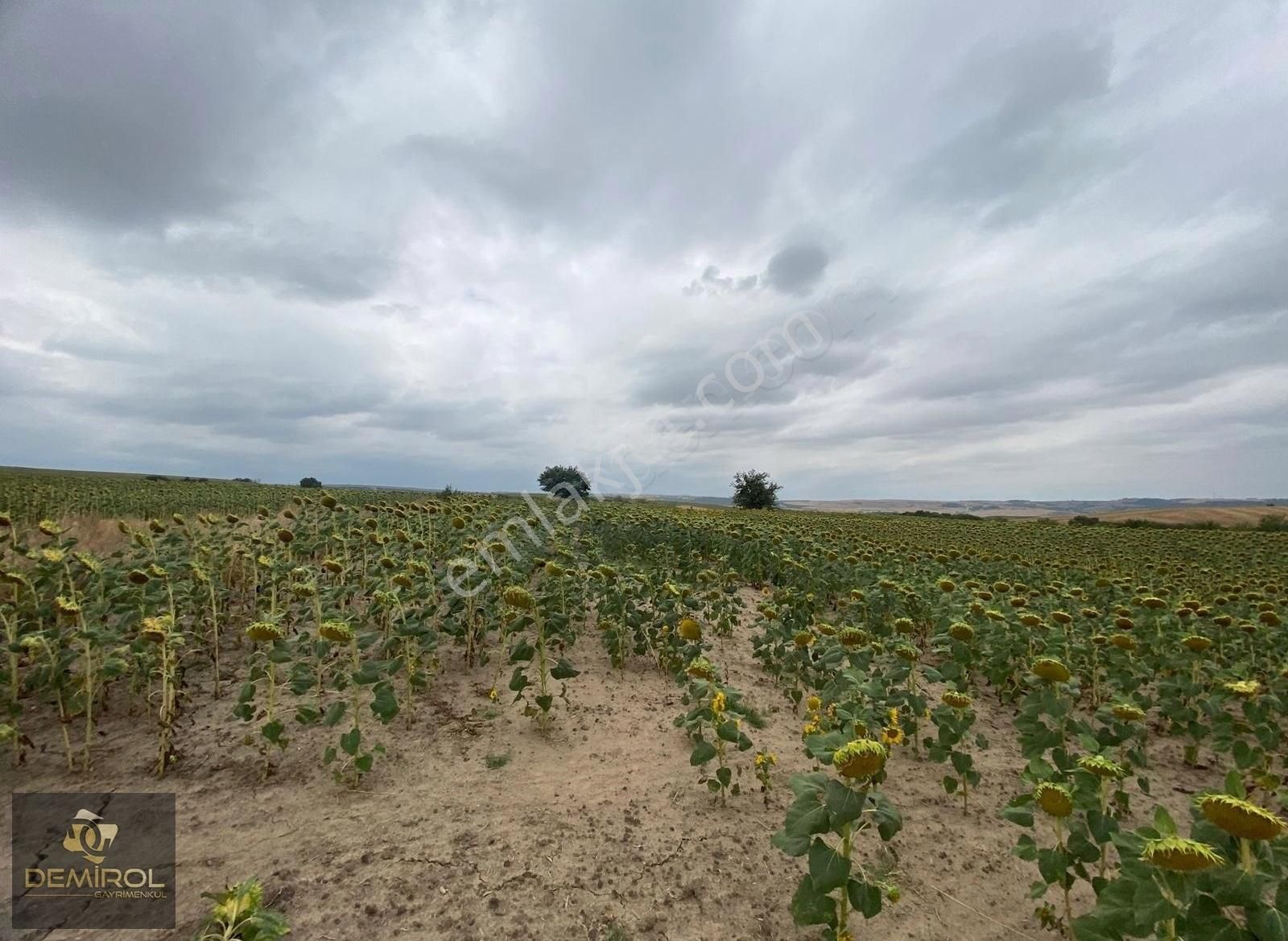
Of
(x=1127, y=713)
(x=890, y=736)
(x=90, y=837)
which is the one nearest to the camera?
(x=1127, y=713)

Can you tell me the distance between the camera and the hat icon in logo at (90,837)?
10.2ft

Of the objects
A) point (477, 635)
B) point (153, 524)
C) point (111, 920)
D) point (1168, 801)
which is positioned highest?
point (153, 524)

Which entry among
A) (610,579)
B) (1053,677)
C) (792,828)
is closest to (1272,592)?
(1053,677)

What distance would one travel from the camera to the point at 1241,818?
1.55 meters

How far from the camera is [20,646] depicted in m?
3.57

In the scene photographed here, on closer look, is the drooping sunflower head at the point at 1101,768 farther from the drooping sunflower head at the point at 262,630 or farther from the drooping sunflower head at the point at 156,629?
the drooping sunflower head at the point at 156,629

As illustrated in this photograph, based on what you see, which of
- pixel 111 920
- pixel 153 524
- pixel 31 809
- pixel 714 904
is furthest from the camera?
pixel 153 524

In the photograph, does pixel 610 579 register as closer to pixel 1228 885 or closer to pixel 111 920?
pixel 111 920

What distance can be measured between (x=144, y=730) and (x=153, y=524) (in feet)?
7.24

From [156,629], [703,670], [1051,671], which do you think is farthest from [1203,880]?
[156,629]

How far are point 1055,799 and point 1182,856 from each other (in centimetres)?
72

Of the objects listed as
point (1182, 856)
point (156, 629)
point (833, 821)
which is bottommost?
point (833, 821)

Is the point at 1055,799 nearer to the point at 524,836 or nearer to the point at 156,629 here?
the point at 524,836

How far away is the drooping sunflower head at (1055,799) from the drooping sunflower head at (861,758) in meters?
0.78
